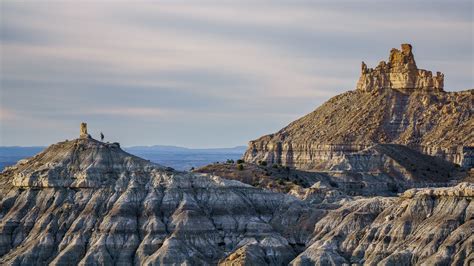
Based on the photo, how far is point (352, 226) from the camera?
173875 mm

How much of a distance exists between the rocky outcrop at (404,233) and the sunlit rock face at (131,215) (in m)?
4.64

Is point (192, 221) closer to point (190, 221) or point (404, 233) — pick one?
point (190, 221)

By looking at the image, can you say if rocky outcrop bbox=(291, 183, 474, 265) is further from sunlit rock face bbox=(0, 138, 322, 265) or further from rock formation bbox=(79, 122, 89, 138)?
rock formation bbox=(79, 122, 89, 138)

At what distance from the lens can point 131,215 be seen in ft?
582

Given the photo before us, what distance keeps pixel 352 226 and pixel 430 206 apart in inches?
378

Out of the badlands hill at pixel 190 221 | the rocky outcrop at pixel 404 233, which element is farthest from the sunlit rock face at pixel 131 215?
the rocky outcrop at pixel 404 233

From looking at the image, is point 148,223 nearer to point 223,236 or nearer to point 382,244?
point 223,236

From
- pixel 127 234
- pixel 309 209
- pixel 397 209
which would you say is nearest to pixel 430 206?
pixel 397 209

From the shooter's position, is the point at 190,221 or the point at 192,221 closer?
the point at 190,221

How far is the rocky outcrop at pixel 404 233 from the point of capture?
161 meters

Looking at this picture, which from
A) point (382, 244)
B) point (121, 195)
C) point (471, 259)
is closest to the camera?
point (471, 259)

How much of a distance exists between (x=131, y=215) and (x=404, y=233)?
3070 centimetres

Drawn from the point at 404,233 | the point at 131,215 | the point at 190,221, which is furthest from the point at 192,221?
the point at 404,233

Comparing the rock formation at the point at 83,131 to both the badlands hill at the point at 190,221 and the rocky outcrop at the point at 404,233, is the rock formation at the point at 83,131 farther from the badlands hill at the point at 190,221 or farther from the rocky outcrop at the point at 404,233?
the rocky outcrop at the point at 404,233
